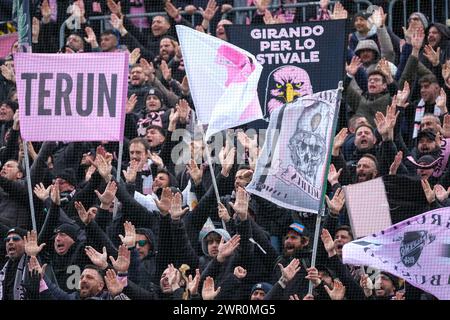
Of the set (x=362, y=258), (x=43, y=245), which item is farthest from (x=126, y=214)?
(x=362, y=258)

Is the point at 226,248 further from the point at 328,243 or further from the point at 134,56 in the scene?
the point at 134,56

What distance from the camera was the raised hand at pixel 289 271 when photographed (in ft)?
49.8

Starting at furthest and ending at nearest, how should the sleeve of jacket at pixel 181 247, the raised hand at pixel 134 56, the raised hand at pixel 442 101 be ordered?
the raised hand at pixel 134 56
the raised hand at pixel 442 101
the sleeve of jacket at pixel 181 247

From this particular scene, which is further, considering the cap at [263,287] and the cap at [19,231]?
the cap at [19,231]

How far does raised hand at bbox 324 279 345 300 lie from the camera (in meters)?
15.1

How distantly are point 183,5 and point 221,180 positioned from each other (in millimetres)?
2489

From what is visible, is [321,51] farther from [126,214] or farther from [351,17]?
[126,214]

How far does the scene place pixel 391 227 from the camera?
598 inches

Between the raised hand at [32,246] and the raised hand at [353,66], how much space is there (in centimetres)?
300

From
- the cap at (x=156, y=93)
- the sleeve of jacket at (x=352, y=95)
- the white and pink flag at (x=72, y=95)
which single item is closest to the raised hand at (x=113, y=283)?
the white and pink flag at (x=72, y=95)

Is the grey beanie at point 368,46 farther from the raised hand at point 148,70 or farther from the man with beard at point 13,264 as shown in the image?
the man with beard at point 13,264

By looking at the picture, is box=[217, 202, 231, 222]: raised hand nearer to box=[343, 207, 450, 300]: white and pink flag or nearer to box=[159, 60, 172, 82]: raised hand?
box=[343, 207, 450, 300]: white and pink flag

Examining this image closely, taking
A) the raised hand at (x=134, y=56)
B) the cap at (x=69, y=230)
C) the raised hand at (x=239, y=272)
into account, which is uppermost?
the raised hand at (x=134, y=56)

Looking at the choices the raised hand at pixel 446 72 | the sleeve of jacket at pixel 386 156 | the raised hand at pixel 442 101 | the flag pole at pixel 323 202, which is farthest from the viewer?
the raised hand at pixel 446 72
